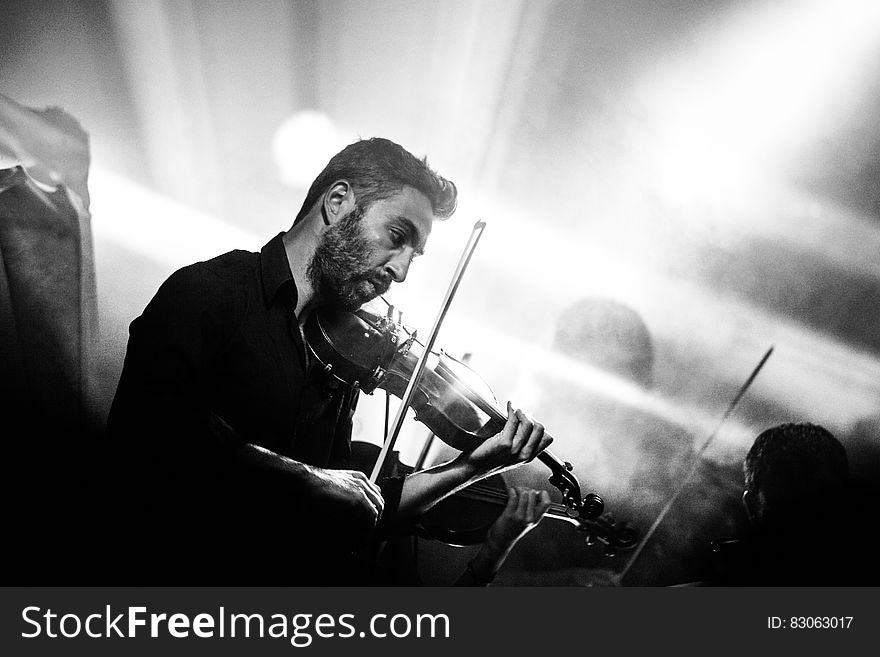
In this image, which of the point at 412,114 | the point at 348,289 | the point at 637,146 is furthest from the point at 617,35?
the point at 348,289

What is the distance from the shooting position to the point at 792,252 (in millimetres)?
2572

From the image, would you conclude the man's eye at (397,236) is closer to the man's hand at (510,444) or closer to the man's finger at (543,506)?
the man's hand at (510,444)

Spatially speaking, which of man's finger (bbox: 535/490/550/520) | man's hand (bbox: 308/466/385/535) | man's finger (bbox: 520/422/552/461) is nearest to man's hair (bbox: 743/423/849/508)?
man's finger (bbox: 535/490/550/520)

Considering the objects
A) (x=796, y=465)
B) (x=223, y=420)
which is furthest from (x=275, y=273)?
(x=796, y=465)

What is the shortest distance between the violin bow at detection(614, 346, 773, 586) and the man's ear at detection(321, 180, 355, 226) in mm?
1824

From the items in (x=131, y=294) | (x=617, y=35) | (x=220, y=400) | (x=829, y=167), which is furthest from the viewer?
(x=829, y=167)

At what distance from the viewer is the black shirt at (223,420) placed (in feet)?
3.85

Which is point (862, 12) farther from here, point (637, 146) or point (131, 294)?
point (131, 294)

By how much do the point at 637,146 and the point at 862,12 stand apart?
3.67ft

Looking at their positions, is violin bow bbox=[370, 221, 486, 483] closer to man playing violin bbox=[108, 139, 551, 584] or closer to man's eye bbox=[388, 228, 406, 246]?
man playing violin bbox=[108, 139, 551, 584]

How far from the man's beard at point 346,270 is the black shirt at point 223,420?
97 millimetres

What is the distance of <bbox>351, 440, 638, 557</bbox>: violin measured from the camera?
166 centimetres

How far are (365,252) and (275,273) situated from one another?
0.88ft

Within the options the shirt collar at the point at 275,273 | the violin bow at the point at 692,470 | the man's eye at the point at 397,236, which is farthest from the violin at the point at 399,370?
the violin bow at the point at 692,470
